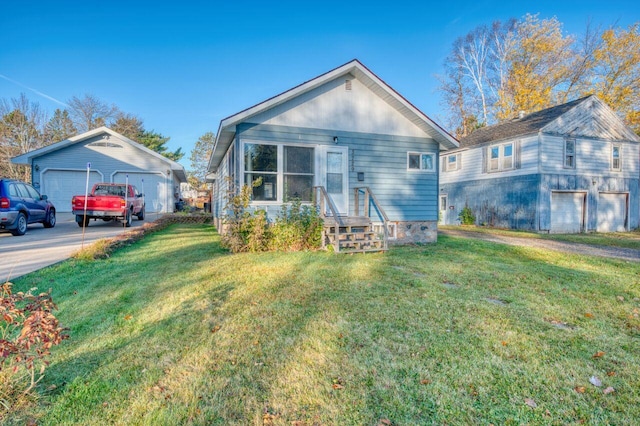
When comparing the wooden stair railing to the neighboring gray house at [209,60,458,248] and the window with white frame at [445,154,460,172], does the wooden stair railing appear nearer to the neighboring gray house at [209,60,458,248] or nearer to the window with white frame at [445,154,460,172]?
the neighboring gray house at [209,60,458,248]

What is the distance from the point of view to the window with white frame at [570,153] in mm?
15984

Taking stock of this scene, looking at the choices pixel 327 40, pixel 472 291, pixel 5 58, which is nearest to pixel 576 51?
pixel 327 40

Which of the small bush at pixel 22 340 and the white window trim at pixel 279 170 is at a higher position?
the white window trim at pixel 279 170

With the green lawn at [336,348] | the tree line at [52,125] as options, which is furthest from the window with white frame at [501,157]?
the tree line at [52,125]

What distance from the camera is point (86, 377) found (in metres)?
2.47

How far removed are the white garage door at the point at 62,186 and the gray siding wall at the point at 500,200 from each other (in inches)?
895

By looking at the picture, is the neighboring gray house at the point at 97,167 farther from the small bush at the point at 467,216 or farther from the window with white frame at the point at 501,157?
the window with white frame at the point at 501,157

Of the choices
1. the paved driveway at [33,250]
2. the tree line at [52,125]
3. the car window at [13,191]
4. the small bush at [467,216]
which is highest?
the tree line at [52,125]

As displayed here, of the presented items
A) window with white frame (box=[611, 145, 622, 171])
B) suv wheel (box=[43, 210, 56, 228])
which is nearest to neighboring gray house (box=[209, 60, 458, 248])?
suv wheel (box=[43, 210, 56, 228])

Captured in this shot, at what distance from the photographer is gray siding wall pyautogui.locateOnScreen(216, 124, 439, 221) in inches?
370

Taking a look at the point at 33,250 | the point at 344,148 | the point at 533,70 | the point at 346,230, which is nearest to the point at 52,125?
the point at 33,250

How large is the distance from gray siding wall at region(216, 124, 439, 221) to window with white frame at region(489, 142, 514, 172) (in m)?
8.92

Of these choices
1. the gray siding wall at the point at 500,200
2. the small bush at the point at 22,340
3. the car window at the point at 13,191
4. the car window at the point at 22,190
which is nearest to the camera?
the small bush at the point at 22,340

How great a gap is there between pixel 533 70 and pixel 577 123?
11.6 m
